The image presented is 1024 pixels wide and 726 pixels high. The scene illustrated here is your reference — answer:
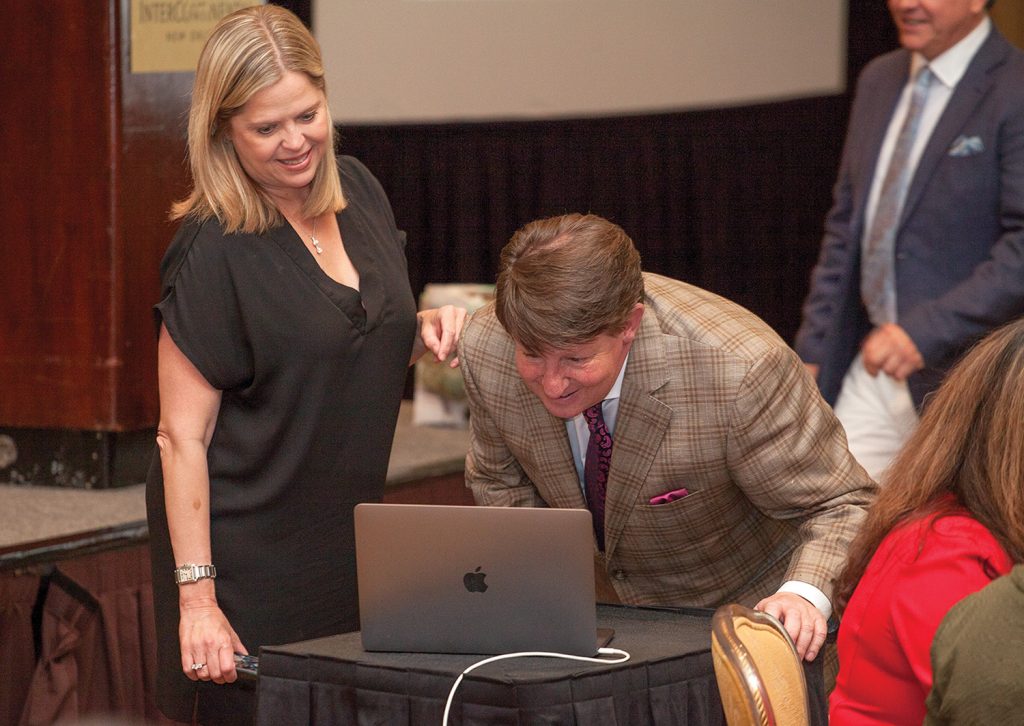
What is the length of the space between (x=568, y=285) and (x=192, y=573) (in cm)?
73

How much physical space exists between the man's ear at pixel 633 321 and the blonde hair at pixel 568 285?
0.02 m

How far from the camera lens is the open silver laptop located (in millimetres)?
1521

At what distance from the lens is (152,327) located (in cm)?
314

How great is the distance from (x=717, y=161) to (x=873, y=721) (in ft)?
12.9

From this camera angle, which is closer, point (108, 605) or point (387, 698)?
point (387, 698)

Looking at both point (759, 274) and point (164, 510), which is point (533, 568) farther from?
point (759, 274)

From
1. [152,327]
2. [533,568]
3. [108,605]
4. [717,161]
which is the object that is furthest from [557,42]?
[533,568]

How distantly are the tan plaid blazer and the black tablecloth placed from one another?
0.33m

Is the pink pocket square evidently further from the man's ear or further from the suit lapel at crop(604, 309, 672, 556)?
the man's ear

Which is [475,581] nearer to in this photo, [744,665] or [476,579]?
[476,579]

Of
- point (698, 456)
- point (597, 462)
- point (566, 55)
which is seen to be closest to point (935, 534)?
point (698, 456)

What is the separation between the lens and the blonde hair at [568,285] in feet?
5.60

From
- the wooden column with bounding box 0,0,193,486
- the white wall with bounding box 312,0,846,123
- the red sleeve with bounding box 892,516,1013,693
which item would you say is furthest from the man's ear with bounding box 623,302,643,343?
the white wall with bounding box 312,0,846,123

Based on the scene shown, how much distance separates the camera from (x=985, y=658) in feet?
3.75
